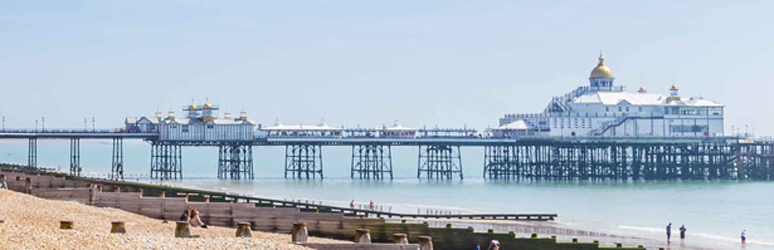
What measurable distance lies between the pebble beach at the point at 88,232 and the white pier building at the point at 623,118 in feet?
254

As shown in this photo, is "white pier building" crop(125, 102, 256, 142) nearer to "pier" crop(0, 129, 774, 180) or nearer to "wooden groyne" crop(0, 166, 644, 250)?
"pier" crop(0, 129, 774, 180)

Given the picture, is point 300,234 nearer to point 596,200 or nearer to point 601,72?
point 596,200

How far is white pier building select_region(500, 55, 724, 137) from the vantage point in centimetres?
10694

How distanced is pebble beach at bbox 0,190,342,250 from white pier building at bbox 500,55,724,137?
254 feet

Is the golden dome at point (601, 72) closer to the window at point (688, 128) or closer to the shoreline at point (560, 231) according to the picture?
the window at point (688, 128)

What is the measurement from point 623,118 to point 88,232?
9003 cm

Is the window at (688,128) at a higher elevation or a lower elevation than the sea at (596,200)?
higher

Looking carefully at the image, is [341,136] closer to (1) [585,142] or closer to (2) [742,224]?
(1) [585,142]

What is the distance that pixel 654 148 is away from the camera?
10869 centimetres

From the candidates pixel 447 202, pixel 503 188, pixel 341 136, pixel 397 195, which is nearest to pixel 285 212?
pixel 447 202

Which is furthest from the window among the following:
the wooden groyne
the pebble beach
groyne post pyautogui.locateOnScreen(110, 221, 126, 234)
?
groyne post pyautogui.locateOnScreen(110, 221, 126, 234)

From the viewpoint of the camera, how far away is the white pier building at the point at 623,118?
107 m

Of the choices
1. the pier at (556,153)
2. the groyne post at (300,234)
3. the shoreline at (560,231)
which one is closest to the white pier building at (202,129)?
the pier at (556,153)

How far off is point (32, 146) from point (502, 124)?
41.0 meters
